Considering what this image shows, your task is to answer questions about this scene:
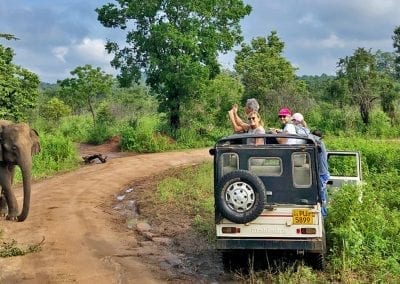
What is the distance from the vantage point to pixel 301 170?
7211 mm

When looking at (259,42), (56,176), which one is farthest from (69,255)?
(259,42)

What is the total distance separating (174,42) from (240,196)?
1654 cm

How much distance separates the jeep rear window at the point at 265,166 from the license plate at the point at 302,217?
1.82 feet

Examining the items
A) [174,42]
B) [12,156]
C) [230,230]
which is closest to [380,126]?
[174,42]

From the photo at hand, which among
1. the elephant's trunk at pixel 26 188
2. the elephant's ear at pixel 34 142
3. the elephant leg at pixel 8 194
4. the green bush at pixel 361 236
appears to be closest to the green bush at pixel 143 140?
the elephant's ear at pixel 34 142

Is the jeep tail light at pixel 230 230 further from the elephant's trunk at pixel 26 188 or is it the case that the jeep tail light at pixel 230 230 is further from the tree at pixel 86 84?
the tree at pixel 86 84

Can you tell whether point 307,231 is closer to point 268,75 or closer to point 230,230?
point 230,230

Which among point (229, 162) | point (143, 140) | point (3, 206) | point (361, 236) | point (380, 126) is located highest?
point (380, 126)

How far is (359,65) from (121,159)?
52.6 ft

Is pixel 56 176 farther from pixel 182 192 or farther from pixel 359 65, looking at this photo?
pixel 359 65

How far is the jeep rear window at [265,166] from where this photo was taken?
286 inches

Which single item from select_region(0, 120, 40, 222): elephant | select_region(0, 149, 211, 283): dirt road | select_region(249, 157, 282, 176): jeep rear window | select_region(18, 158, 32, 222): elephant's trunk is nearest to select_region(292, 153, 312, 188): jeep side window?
select_region(249, 157, 282, 176): jeep rear window

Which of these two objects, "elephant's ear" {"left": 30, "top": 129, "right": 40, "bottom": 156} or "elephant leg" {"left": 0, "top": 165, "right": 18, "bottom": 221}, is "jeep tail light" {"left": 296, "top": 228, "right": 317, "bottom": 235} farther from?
"elephant's ear" {"left": 30, "top": 129, "right": 40, "bottom": 156}

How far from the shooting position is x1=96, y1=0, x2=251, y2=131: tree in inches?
906
